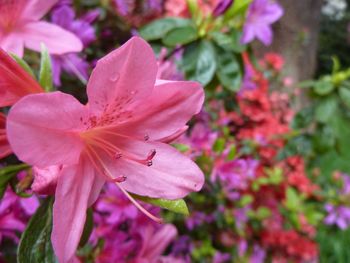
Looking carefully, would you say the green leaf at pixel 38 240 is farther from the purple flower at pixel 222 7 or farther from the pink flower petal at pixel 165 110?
the purple flower at pixel 222 7

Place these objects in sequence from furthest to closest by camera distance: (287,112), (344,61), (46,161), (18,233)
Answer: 1. (344,61)
2. (287,112)
3. (18,233)
4. (46,161)

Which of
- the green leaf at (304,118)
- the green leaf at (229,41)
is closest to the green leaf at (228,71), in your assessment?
the green leaf at (229,41)

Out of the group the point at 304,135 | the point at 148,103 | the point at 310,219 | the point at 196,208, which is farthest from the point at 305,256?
the point at 148,103

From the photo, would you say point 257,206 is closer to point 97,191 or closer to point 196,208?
point 196,208

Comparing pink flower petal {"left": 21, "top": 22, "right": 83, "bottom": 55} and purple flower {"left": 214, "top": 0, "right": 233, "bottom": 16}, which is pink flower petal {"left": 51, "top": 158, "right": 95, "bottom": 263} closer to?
pink flower petal {"left": 21, "top": 22, "right": 83, "bottom": 55}

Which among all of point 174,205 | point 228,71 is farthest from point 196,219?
point 174,205

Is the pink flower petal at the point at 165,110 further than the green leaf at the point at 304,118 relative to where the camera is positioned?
No

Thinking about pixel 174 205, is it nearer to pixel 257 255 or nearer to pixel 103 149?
pixel 103 149
